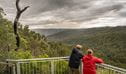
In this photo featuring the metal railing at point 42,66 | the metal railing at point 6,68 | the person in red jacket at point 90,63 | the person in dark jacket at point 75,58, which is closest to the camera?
the person in red jacket at point 90,63

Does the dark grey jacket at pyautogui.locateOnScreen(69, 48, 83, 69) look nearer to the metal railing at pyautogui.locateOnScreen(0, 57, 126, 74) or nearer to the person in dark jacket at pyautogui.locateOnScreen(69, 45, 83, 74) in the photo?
the person in dark jacket at pyautogui.locateOnScreen(69, 45, 83, 74)

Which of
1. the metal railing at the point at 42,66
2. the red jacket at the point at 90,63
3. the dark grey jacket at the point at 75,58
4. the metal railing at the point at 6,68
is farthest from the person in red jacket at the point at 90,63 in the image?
the metal railing at the point at 6,68

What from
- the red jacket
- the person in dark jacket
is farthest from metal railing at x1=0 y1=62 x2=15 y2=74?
the red jacket

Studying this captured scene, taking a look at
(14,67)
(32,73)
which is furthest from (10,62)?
(32,73)

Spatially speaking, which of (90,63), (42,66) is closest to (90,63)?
(90,63)

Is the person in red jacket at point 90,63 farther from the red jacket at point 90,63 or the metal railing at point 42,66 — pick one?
the metal railing at point 42,66

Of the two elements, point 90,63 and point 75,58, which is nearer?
point 90,63

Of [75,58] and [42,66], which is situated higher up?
[75,58]

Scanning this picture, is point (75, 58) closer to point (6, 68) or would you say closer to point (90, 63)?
point (90, 63)

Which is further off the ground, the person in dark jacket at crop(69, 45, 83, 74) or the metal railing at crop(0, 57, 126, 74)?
the person in dark jacket at crop(69, 45, 83, 74)

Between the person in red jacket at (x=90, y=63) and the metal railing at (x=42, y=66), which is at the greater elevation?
the person in red jacket at (x=90, y=63)

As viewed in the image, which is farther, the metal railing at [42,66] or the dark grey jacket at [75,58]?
the metal railing at [42,66]

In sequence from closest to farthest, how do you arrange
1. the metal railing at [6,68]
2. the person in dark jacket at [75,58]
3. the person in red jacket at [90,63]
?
the person in red jacket at [90,63]
the person in dark jacket at [75,58]
the metal railing at [6,68]

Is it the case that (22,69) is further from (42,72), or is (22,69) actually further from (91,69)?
(91,69)
